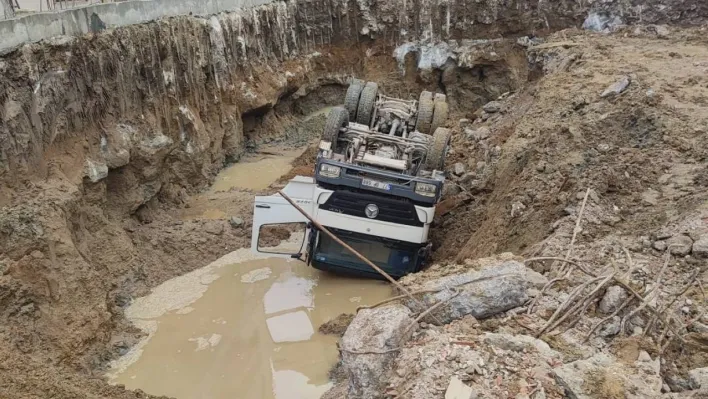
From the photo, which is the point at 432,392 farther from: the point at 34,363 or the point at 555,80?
the point at 555,80

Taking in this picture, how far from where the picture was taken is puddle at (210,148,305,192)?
1525cm

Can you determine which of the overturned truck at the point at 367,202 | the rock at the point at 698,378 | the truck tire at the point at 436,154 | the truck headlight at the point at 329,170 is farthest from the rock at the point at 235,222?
the rock at the point at 698,378

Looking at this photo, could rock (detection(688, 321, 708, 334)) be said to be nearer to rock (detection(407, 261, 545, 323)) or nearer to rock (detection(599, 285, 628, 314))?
rock (detection(599, 285, 628, 314))

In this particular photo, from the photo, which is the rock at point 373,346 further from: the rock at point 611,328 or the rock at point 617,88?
the rock at point 617,88

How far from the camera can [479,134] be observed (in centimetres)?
1405

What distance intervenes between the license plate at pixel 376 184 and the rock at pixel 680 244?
158 inches

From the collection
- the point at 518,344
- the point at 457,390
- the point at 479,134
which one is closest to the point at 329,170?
the point at 518,344

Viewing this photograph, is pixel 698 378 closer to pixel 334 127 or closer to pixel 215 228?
pixel 334 127

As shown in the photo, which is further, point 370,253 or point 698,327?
point 370,253

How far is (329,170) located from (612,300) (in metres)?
4.95

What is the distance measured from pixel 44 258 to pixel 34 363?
1.83m

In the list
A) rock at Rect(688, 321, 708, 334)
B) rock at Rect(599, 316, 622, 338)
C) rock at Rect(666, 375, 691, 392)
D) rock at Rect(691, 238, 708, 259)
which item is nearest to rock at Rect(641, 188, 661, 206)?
rock at Rect(691, 238, 708, 259)

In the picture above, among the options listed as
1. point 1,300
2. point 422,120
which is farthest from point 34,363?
point 422,120

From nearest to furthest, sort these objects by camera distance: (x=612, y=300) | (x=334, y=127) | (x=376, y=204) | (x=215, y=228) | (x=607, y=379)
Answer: (x=607, y=379)
(x=612, y=300)
(x=376, y=204)
(x=334, y=127)
(x=215, y=228)
